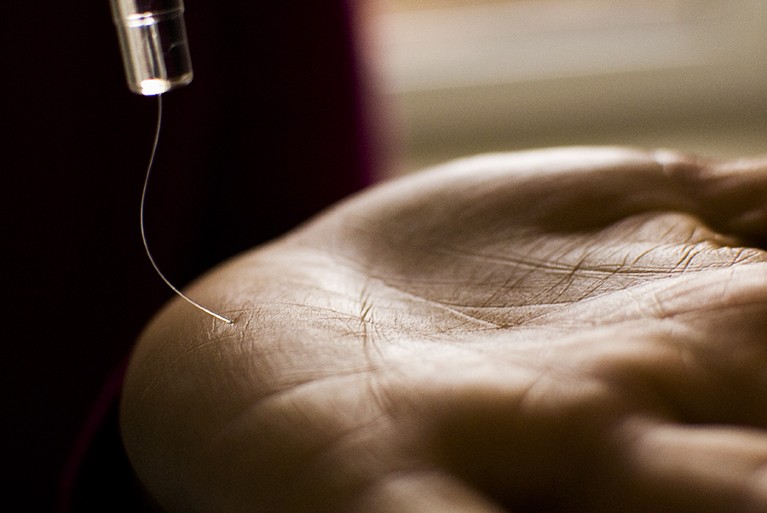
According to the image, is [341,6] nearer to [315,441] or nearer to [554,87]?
[315,441]

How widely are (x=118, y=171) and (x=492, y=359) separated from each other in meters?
0.37

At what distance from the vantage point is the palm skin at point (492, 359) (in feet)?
0.85

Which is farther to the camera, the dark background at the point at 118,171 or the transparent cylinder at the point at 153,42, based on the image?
the dark background at the point at 118,171

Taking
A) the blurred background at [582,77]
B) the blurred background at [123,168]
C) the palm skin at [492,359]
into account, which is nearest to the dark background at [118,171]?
the blurred background at [123,168]

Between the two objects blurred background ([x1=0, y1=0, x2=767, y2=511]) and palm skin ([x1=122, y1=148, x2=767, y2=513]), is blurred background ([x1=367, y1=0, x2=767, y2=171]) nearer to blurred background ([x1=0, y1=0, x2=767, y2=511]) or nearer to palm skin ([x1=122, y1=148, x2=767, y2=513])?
blurred background ([x1=0, y1=0, x2=767, y2=511])

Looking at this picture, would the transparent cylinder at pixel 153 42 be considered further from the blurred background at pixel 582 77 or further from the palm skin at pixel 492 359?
the blurred background at pixel 582 77

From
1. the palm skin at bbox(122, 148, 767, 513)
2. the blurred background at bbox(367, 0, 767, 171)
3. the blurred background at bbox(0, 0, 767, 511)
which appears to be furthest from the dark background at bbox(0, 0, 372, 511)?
the blurred background at bbox(367, 0, 767, 171)

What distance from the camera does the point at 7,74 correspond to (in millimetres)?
525

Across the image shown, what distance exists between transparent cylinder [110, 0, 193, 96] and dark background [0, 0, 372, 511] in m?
0.22

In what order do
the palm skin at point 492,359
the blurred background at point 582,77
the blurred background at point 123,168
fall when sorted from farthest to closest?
the blurred background at point 582,77 < the blurred background at point 123,168 < the palm skin at point 492,359

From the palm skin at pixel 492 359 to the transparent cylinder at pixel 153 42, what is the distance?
0.10 meters

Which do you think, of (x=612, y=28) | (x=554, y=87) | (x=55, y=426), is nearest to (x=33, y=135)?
(x=55, y=426)

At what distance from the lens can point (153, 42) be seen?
35cm

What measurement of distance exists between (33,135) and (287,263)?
0.24 meters
